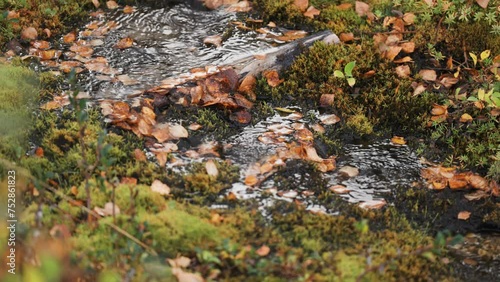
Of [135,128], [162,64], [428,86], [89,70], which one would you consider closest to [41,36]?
[89,70]

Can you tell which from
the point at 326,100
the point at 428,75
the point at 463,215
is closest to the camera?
the point at 463,215

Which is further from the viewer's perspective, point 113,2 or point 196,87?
point 113,2

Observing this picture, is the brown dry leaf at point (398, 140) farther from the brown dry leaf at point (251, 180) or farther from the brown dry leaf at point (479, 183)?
the brown dry leaf at point (251, 180)

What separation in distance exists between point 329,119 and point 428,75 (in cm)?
101

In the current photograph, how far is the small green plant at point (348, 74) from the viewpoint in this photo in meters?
4.68

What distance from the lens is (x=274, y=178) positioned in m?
3.96

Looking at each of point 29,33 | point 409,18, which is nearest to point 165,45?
point 29,33

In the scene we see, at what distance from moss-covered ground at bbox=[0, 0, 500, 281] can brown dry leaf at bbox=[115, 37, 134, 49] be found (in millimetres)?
716

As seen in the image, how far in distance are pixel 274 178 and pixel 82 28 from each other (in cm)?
279

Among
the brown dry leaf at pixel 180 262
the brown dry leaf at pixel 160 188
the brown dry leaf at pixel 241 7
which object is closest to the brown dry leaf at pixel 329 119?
the brown dry leaf at pixel 160 188

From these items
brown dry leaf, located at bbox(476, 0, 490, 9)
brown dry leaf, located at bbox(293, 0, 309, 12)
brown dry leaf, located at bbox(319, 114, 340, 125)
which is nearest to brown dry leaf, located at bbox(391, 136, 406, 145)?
brown dry leaf, located at bbox(319, 114, 340, 125)

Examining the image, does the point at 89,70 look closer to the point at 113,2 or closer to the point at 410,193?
the point at 113,2

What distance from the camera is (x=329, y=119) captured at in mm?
4578

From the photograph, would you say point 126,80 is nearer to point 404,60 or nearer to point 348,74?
point 348,74
